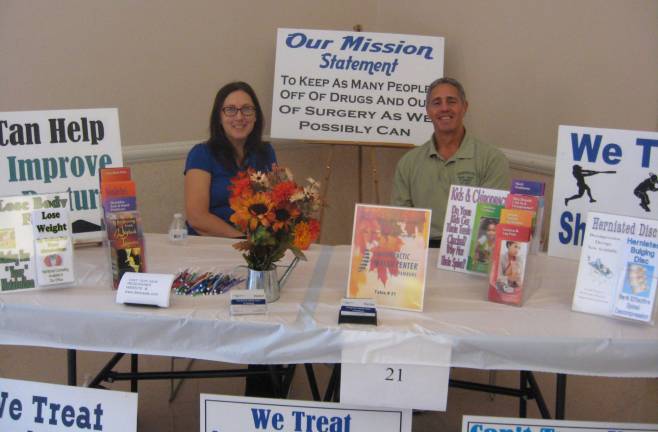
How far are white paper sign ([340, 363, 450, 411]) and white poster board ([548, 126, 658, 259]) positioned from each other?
33.3 inches

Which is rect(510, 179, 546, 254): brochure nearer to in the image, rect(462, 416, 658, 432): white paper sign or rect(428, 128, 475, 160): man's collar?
rect(462, 416, 658, 432): white paper sign

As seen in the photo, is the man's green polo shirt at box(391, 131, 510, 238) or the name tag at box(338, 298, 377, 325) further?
the man's green polo shirt at box(391, 131, 510, 238)

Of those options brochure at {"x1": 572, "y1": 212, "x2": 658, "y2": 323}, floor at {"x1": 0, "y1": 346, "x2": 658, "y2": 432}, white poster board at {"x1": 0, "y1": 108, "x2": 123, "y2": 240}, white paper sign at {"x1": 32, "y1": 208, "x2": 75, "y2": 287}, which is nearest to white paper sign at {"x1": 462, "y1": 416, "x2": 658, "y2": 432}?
brochure at {"x1": 572, "y1": 212, "x2": 658, "y2": 323}

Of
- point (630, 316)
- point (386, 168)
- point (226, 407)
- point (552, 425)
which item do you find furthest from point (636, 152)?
point (386, 168)

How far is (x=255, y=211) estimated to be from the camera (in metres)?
1.73

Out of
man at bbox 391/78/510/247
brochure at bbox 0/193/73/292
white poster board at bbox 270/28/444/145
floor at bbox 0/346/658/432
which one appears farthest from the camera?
white poster board at bbox 270/28/444/145

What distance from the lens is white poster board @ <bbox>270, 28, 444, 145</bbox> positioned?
12.6 ft

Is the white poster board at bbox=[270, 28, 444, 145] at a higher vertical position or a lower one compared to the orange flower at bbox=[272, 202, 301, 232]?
higher

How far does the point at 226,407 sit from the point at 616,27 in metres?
2.65

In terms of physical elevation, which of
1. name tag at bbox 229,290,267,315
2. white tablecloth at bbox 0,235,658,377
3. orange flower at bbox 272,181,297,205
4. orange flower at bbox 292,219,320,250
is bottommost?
white tablecloth at bbox 0,235,658,377

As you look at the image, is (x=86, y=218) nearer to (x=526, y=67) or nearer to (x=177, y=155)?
(x=177, y=155)

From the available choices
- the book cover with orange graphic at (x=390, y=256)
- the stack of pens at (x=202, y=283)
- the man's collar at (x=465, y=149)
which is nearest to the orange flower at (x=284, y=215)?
the book cover with orange graphic at (x=390, y=256)

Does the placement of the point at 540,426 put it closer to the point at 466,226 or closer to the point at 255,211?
the point at 466,226

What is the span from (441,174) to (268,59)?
167 centimetres
